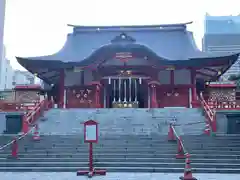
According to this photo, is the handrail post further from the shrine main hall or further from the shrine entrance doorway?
the shrine entrance doorway

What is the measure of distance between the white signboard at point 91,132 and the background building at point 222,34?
217ft

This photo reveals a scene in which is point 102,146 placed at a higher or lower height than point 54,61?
lower

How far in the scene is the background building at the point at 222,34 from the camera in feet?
241

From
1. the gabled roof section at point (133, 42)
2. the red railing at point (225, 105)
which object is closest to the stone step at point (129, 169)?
the red railing at point (225, 105)

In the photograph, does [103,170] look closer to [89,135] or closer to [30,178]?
[89,135]

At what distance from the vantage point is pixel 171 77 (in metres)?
25.3

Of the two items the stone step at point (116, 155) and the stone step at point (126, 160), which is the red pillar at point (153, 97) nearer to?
the stone step at point (116, 155)

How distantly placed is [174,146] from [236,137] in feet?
10.3

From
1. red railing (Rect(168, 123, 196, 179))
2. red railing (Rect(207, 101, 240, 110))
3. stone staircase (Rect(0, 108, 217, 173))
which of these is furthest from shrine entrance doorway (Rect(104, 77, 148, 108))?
red railing (Rect(168, 123, 196, 179))

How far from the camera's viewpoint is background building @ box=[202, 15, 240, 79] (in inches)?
2886

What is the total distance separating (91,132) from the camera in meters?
10.6

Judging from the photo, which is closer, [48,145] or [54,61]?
[48,145]

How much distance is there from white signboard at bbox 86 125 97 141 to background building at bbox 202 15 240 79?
66.0 m

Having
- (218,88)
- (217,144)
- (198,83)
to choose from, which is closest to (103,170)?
(217,144)
